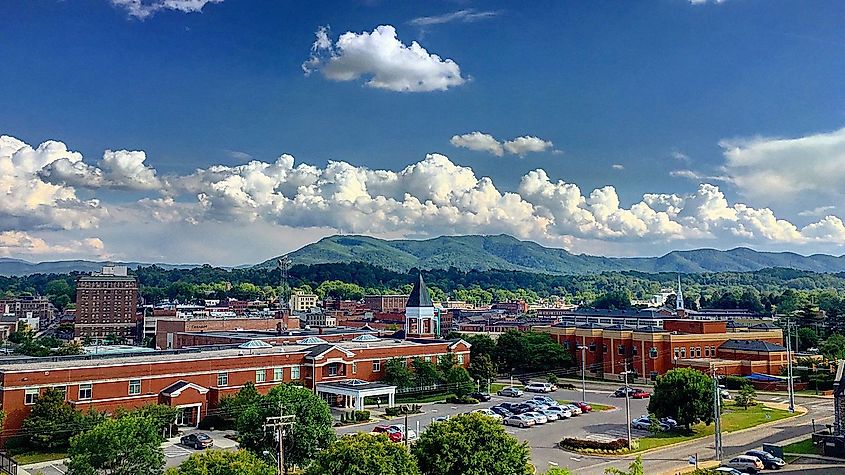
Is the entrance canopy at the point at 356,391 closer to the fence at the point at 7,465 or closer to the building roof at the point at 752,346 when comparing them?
the fence at the point at 7,465

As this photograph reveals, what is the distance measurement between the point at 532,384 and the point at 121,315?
360 ft

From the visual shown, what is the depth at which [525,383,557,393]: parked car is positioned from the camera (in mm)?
57281

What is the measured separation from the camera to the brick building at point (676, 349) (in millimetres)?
61562

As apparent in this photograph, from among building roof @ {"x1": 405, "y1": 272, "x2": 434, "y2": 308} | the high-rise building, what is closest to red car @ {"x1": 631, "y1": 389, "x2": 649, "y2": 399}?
building roof @ {"x1": 405, "y1": 272, "x2": 434, "y2": 308}

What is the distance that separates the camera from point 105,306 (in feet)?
459

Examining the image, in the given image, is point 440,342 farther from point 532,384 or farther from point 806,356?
point 806,356

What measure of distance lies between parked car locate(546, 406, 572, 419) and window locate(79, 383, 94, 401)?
27870 millimetres

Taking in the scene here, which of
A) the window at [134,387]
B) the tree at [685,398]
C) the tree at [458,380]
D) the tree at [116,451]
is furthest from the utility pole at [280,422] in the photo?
the tree at [458,380]

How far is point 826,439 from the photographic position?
34219 mm

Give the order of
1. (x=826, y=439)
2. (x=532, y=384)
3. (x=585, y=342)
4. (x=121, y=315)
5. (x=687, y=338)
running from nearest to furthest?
(x=826, y=439)
(x=532, y=384)
(x=687, y=338)
(x=585, y=342)
(x=121, y=315)

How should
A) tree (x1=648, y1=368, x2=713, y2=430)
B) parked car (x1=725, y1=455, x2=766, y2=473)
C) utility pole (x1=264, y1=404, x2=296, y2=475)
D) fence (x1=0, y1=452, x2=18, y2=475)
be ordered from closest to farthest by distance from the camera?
utility pole (x1=264, y1=404, x2=296, y2=475), parked car (x1=725, y1=455, x2=766, y2=473), fence (x1=0, y1=452, x2=18, y2=475), tree (x1=648, y1=368, x2=713, y2=430)

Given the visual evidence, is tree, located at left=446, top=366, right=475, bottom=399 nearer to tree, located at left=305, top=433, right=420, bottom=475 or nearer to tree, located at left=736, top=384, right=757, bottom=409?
tree, located at left=736, top=384, right=757, bottom=409

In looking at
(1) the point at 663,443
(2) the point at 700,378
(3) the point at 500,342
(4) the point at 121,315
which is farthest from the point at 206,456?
(4) the point at 121,315

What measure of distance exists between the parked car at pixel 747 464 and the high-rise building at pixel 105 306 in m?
122
